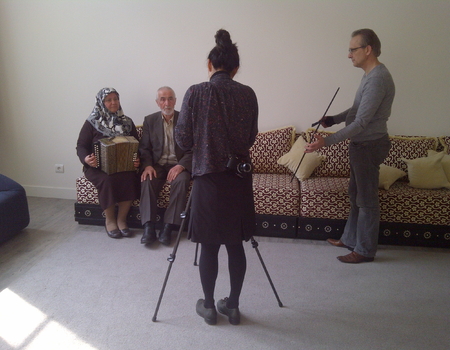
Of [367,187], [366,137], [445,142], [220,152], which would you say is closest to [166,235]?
[220,152]

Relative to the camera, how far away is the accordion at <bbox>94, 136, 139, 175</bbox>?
298cm

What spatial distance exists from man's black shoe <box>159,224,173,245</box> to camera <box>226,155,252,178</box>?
142 centimetres

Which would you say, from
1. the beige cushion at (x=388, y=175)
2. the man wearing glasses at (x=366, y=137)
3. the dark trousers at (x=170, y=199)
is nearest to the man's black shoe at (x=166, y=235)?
the dark trousers at (x=170, y=199)

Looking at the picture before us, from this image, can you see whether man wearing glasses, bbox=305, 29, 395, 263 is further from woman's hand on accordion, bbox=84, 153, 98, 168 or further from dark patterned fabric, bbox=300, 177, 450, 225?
woman's hand on accordion, bbox=84, 153, 98, 168

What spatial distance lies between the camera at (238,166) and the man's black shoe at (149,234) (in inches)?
58.1

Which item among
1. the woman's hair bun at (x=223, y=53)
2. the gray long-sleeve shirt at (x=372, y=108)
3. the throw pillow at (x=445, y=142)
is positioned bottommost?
the throw pillow at (x=445, y=142)

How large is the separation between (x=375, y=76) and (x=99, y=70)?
2.76 metres

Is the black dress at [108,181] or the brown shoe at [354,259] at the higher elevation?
the black dress at [108,181]

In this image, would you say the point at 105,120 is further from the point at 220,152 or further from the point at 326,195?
the point at 326,195

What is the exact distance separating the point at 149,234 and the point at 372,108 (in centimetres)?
193

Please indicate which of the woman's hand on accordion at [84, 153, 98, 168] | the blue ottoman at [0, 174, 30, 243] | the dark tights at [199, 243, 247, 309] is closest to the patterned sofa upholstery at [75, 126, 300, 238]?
the woman's hand on accordion at [84, 153, 98, 168]

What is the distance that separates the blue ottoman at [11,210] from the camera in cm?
279

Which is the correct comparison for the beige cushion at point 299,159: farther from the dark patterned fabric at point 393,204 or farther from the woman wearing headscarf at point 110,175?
the woman wearing headscarf at point 110,175

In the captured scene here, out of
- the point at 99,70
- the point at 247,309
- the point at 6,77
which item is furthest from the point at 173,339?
the point at 6,77
